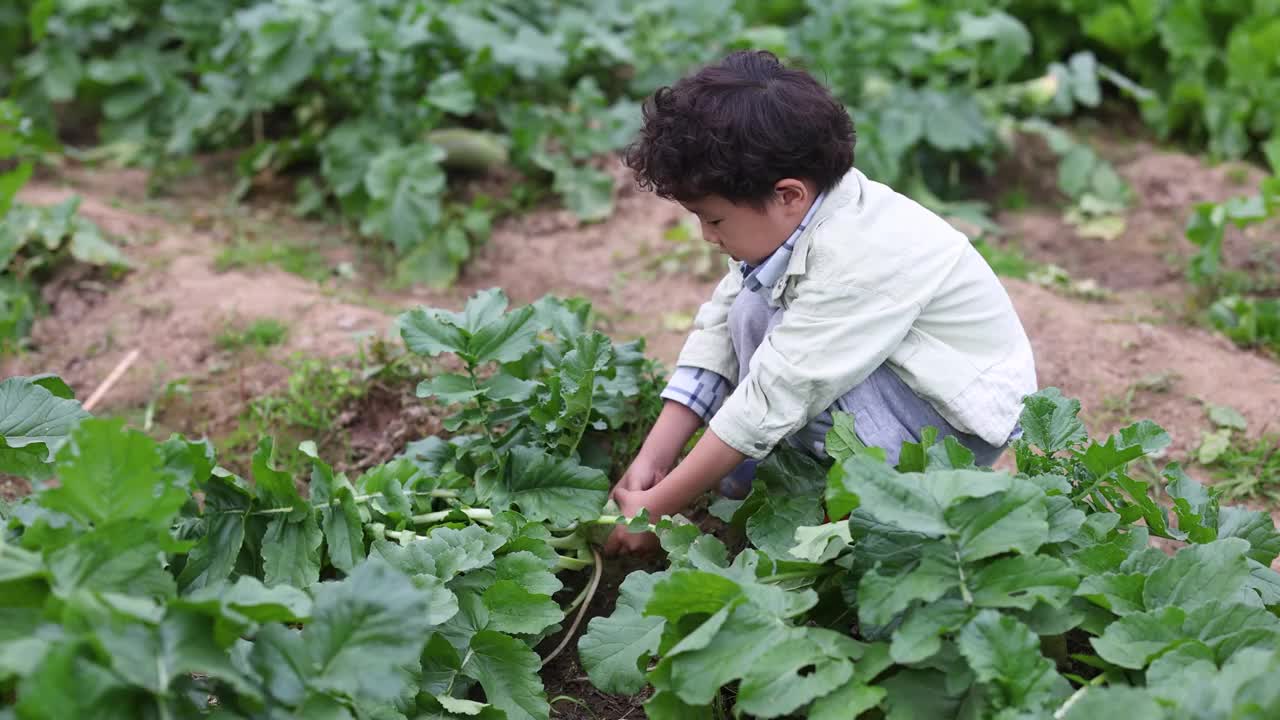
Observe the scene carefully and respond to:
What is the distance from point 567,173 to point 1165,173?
7.85ft

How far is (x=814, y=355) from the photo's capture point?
2.32 m

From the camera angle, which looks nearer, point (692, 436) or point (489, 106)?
point (692, 436)

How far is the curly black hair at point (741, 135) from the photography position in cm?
229

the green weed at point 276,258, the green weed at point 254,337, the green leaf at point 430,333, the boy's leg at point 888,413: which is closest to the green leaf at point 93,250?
the green weed at point 276,258

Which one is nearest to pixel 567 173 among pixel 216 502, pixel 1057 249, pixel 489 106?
pixel 489 106

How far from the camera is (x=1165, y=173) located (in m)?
4.89

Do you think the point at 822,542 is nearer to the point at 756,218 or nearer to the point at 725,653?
the point at 725,653

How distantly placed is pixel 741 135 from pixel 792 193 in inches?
6.7

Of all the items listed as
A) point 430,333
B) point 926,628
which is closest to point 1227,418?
point 926,628

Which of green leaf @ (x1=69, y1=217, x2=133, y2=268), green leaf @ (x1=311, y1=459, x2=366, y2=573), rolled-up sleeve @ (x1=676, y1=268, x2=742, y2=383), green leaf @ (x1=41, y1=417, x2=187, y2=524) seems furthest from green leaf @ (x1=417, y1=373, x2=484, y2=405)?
green leaf @ (x1=69, y1=217, x2=133, y2=268)

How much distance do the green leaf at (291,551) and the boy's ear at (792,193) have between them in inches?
43.7

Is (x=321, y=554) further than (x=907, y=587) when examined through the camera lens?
Yes

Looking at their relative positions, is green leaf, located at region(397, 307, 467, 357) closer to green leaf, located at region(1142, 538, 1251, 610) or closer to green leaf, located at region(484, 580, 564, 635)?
green leaf, located at region(484, 580, 564, 635)

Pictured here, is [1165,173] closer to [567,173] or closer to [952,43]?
[952,43]
